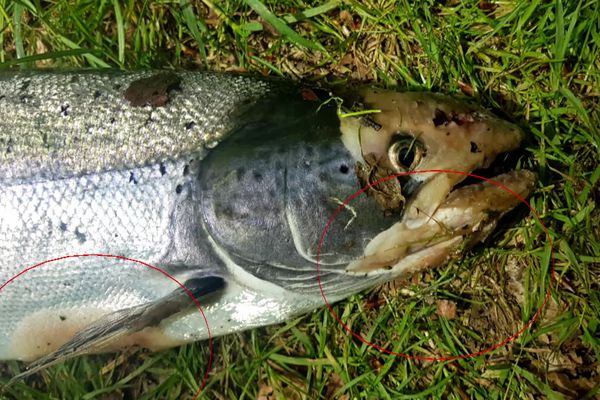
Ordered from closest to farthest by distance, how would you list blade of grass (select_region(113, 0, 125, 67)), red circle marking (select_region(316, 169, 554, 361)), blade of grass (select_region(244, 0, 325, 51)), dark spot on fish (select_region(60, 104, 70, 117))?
red circle marking (select_region(316, 169, 554, 361))
dark spot on fish (select_region(60, 104, 70, 117))
blade of grass (select_region(244, 0, 325, 51))
blade of grass (select_region(113, 0, 125, 67))

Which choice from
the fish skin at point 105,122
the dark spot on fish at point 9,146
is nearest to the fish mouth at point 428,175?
the fish skin at point 105,122

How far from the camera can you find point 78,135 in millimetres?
2443

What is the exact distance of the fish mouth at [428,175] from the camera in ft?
7.32

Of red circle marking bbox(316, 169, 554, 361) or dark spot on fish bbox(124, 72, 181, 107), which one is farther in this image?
dark spot on fish bbox(124, 72, 181, 107)

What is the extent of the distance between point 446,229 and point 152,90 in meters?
1.32

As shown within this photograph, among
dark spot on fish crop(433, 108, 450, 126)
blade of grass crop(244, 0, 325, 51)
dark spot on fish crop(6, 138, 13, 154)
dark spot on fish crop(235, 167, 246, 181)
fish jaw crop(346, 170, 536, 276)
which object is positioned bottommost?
fish jaw crop(346, 170, 536, 276)

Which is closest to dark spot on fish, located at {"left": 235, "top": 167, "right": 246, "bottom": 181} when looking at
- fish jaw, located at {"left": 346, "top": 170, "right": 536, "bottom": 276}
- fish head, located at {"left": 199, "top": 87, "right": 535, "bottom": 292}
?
fish head, located at {"left": 199, "top": 87, "right": 535, "bottom": 292}

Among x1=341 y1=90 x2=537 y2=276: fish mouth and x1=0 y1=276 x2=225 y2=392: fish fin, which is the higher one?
x1=341 y1=90 x2=537 y2=276: fish mouth

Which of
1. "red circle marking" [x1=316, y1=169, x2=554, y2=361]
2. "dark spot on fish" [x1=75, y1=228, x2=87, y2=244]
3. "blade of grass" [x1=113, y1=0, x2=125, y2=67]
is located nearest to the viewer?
"red circle marking" [x1=316, y1=169, x2=554, y2=361]

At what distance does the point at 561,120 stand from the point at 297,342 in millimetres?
1655

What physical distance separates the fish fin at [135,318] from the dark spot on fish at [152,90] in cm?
75

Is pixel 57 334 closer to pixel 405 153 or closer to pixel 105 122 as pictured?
pixel 105 122

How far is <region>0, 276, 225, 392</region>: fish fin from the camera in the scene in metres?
2.42

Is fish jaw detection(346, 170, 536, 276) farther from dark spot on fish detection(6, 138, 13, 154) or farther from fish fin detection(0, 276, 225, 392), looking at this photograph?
dark spot on fish detection(6, 138, 13, 154)
